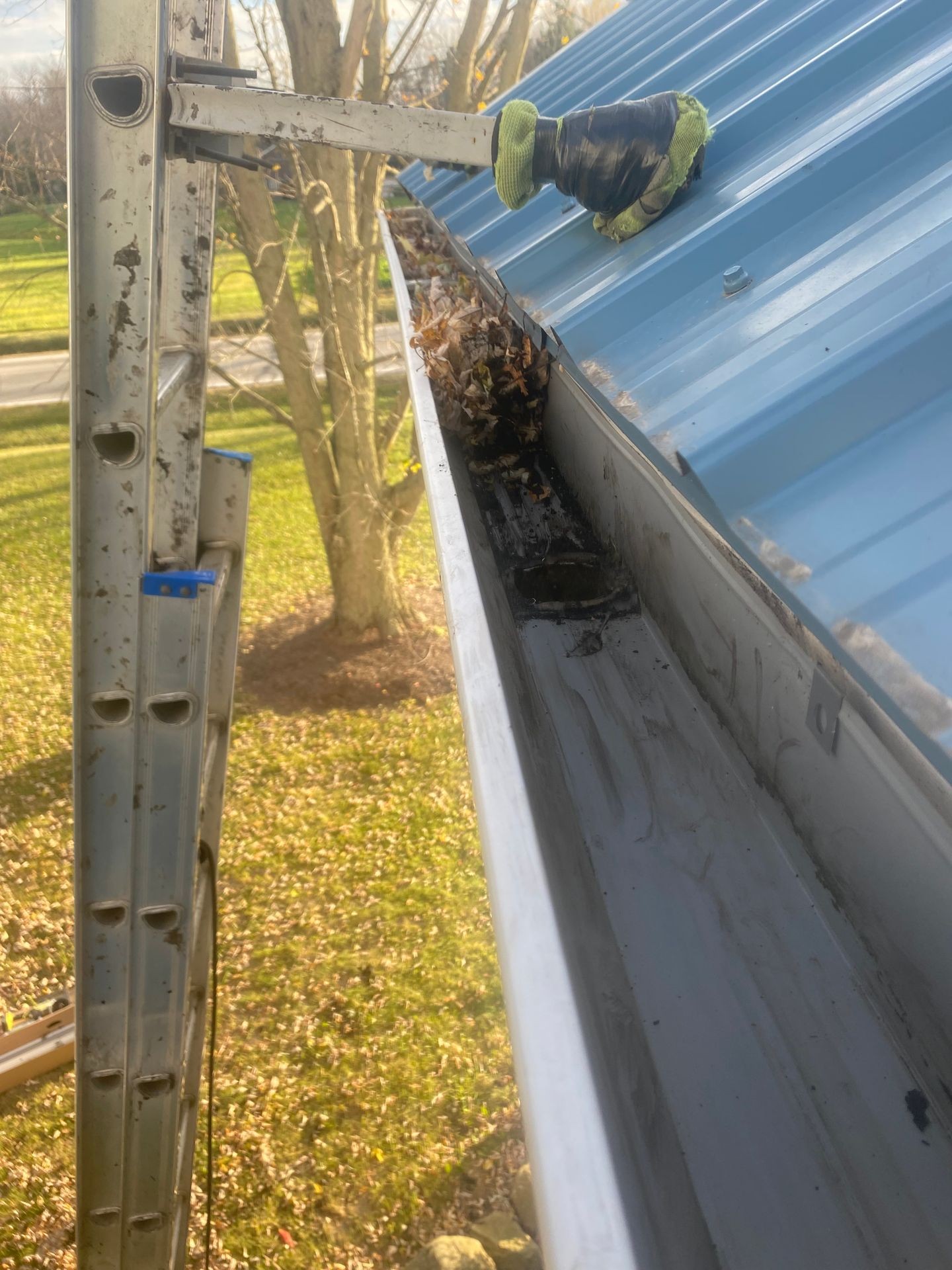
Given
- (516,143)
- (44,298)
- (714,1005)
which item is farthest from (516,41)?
(44,298)

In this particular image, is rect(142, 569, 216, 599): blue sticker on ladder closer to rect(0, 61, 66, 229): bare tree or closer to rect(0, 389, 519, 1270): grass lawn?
rect(0, 389, 519, 1270): grass lawn

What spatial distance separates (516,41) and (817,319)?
1122 cm

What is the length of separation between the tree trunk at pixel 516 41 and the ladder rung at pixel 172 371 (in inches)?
357

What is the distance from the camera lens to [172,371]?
2.77 metres

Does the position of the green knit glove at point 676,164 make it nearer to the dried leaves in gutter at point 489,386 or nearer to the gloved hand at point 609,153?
the gloved hand at point 609,153

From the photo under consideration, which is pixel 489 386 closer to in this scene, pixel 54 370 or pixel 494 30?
pixel 494 30

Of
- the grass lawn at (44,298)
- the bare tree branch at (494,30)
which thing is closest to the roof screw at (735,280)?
the bare tree branch at (494,30)

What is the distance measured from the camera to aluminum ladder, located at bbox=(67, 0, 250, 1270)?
2.22m

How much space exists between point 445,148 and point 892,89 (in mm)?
1040

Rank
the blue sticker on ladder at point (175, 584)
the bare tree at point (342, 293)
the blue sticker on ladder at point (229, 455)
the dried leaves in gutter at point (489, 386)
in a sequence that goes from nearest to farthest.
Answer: the blue sticker on ladder at point (175, 584) → the dried leaves in gutter at point (489, 386) → the blue sticker on ladder at point (229, 455) → the bare tree at point (342, 293)

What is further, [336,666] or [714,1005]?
[336,666]

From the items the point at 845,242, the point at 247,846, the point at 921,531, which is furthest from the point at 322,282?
the point at 921,531

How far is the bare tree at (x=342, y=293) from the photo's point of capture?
29.3ft

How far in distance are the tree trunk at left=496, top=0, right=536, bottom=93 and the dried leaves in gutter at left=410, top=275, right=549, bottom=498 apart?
8.94 m
